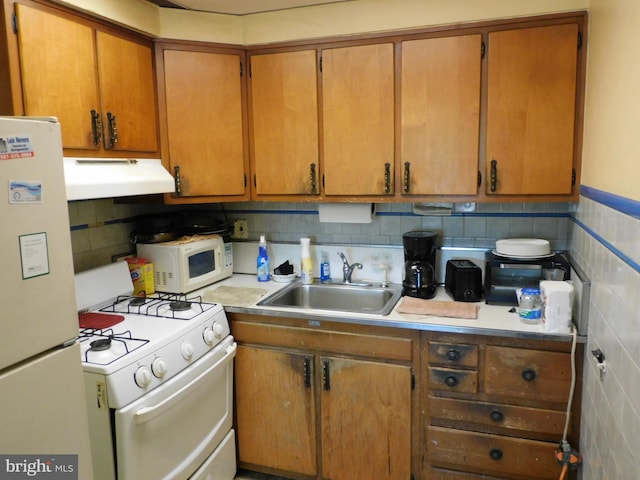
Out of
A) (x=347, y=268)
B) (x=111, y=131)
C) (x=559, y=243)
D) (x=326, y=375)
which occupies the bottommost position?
(x=326, y=375)

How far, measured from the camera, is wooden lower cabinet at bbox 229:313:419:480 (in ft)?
6.63

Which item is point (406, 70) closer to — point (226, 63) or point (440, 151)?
point (440, 151)

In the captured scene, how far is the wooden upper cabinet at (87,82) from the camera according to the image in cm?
167

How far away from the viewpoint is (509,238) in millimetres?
2352

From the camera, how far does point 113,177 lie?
1.90m

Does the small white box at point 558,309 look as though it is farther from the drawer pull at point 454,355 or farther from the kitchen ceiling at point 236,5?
the kitchen ceiling at point 236,5

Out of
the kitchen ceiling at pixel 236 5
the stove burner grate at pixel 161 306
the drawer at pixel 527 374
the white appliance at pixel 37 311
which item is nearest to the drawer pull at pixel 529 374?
the drawer at pixel 527 374

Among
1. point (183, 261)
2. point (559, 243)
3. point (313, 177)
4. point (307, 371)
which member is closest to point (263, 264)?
point (183, 261)

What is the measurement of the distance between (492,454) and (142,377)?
54.8 inches

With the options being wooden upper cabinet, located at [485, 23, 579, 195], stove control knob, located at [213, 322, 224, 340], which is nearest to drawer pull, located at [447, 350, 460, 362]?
wooden upper cabinet, located at [485, 23, 579, 195]

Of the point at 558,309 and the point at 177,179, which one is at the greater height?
the point at 177,179

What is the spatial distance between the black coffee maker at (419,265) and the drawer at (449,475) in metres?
0.76

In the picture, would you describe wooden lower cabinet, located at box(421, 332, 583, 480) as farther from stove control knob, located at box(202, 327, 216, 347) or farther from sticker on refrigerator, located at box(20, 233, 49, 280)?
sticker on refrigerator, located at box(20, 233, 49, 280)

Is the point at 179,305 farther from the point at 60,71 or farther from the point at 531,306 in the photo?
the point at 531,306
